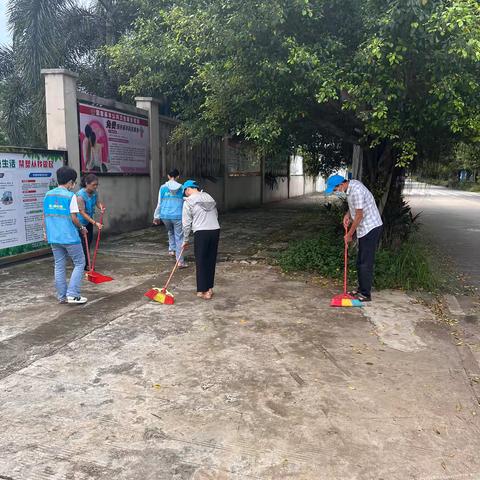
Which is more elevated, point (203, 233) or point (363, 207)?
point (363, 207)

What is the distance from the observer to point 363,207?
5.73 metres

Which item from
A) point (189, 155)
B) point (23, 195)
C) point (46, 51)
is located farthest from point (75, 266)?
point (189, 155)

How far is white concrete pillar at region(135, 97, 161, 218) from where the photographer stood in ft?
38.6

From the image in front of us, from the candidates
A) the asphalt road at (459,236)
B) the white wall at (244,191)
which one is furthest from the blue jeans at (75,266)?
the white wall at (244,191)

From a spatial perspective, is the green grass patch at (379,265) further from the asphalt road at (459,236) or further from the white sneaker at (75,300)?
the white sneaker at (75,300)

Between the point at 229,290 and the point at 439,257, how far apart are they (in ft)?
16.3

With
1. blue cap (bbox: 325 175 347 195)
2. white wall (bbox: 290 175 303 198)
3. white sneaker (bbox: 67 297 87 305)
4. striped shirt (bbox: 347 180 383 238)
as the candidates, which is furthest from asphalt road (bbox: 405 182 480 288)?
white wall (bbox: 290 175 303 198)

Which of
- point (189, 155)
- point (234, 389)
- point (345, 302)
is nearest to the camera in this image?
point (234, 389)

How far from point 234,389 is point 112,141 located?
7927 mm

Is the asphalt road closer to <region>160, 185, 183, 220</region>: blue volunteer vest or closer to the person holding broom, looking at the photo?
the person holding broom

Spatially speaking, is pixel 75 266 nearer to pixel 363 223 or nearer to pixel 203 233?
pixel 203 233

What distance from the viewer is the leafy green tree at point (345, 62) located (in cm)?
490

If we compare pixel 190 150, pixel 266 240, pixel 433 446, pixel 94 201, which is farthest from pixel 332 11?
pixel 190 150

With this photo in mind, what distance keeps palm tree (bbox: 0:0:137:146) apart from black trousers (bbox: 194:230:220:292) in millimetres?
8467
